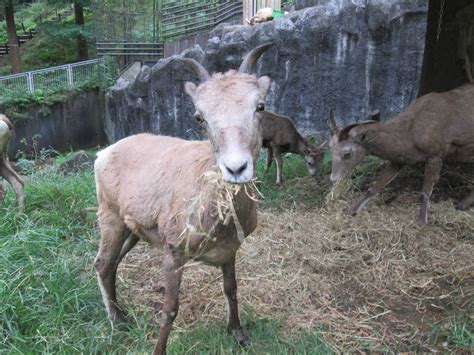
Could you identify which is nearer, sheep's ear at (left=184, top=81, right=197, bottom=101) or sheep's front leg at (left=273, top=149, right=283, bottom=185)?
sheep's ear at (left=184, top=81, right=197, bottom=101)

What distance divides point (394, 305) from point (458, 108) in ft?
10.2

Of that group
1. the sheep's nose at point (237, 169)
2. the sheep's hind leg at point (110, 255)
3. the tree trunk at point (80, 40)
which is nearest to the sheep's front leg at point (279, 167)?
the sheep's hind leg at point (110, 255)

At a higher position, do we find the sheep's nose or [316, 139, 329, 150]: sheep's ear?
the sheep's nose

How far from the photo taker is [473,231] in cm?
539

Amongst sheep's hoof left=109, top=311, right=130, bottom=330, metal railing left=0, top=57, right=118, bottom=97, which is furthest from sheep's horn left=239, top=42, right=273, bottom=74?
metal railing left=0, top=57, right=118, bottom=97

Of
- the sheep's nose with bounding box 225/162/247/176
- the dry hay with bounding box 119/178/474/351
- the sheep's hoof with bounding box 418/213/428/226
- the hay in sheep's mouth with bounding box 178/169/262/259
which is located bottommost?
the dry hay with bounding box 119/178/474/351

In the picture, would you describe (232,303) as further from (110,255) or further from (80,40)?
(80,40)

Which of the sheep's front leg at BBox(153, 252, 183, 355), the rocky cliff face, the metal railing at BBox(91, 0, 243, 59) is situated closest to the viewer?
the sheep's front leg at BBox(153, 252, 183, 355)

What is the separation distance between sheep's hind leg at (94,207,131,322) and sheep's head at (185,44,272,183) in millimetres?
1536

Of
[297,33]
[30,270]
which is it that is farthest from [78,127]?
[30,270]

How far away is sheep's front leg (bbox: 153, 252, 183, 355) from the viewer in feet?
10.4

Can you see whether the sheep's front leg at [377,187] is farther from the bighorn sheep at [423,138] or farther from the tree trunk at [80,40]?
the tree trunk at [80,40]

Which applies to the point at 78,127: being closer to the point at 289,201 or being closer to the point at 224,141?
the point at 289,201

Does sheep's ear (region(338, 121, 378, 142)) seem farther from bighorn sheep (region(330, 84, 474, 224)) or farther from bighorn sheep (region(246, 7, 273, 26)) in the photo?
bighorn sheep (region(246, 7, 273, 26))
